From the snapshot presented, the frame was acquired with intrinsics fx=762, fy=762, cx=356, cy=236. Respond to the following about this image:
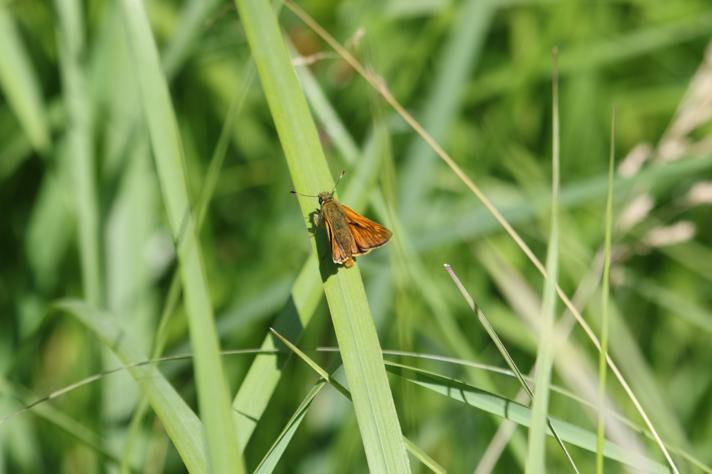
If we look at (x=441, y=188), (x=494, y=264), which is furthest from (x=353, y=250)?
(x=441, y=188)

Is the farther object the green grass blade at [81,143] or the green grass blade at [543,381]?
the green grass blade at [81,143]

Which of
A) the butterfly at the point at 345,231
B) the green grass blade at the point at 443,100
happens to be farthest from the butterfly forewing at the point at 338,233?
the green grass blade at the point at 443,100

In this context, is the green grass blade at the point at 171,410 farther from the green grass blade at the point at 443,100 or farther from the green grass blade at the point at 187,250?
the green grass blade at the point at 443,100

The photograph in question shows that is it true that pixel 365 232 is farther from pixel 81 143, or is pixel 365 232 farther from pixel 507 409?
pixel 81 143

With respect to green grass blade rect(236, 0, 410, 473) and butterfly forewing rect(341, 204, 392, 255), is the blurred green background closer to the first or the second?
butterfly forewing rect(341, 204, 392, 255)

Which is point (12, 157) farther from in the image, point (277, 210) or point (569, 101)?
point (569, 101)
